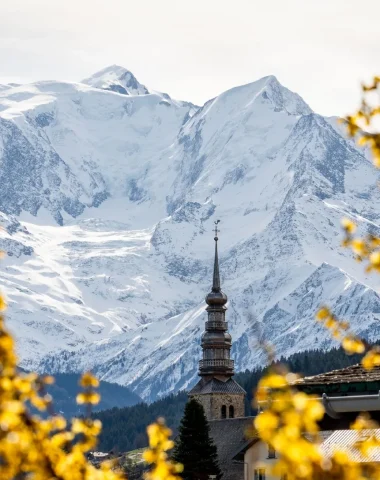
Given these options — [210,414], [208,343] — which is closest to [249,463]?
[210,414]

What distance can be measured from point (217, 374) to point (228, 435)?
88.8ft

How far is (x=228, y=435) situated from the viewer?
103625 millimetres

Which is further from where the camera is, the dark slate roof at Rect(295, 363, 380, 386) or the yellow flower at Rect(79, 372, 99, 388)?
the dark slate roof at Rect(295, 363, 380, 386)

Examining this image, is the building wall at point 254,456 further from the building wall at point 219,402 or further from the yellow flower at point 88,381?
the building wall at point 219,402

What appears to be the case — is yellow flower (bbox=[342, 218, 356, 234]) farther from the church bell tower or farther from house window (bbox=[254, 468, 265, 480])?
the church bell tower

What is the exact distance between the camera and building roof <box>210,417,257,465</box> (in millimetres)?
98594

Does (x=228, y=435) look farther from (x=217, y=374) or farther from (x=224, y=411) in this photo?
(x=217, y=374)

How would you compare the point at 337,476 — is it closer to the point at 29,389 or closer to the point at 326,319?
the point at 29,389

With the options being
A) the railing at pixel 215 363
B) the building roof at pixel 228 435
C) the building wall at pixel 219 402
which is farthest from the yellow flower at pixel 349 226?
the railing at pixel 215 363

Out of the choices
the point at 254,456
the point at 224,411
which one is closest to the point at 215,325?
the point at 224,411

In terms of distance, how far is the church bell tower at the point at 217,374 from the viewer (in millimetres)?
124562

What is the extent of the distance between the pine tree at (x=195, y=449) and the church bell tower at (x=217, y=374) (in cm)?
3973

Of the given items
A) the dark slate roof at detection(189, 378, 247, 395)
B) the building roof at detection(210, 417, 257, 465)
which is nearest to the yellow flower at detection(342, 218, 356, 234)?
the building roof at detection(210, 417, 257, 465)

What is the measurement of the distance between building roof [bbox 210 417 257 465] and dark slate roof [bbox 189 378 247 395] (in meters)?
18.8
